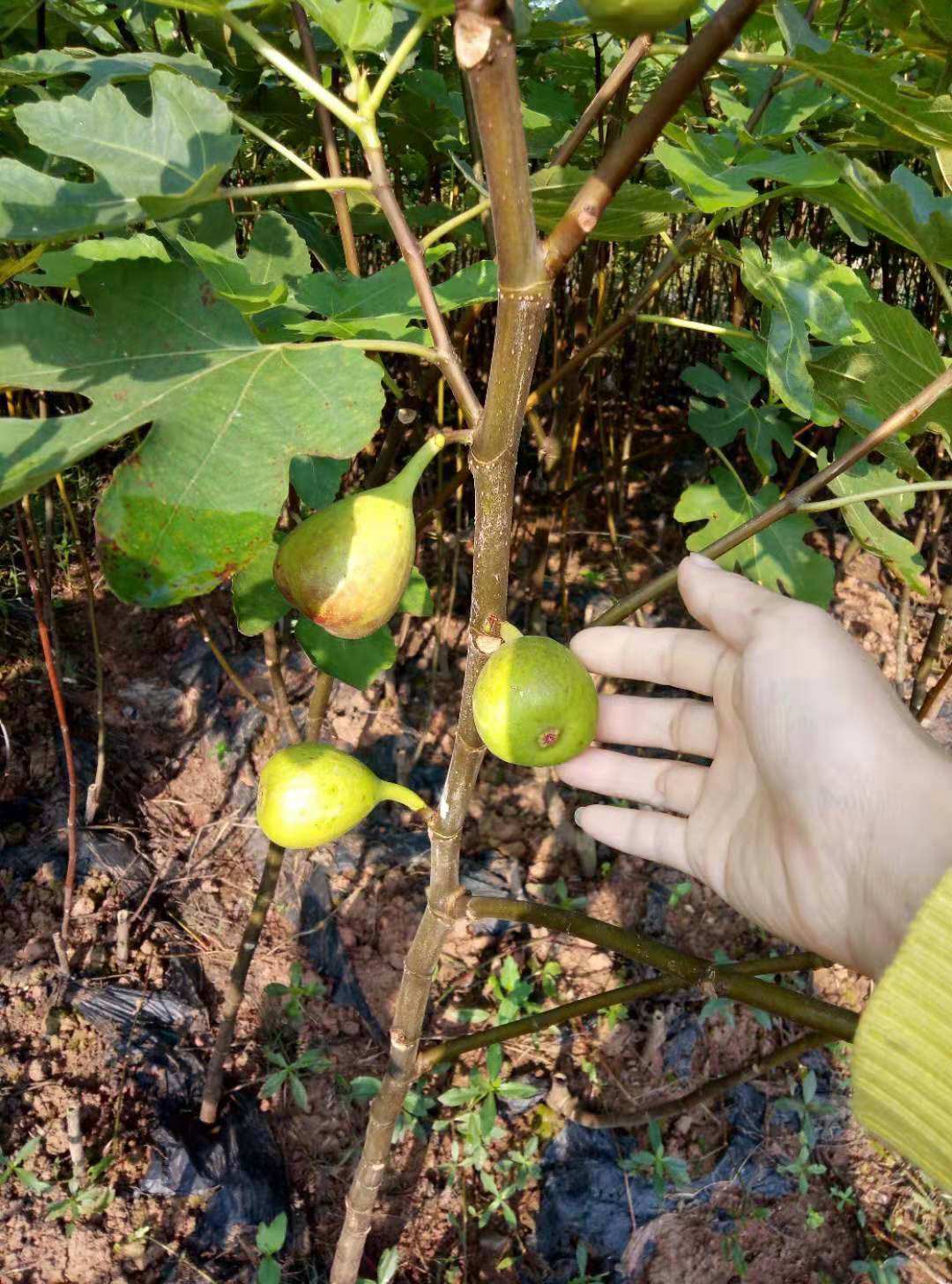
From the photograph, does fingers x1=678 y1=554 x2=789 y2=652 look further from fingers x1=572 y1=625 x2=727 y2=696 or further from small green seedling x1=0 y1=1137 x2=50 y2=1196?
small green seedling x1=0 y1=1137 x2=50 y2=1196

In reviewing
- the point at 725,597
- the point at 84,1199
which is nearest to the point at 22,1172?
the point at 84,1199

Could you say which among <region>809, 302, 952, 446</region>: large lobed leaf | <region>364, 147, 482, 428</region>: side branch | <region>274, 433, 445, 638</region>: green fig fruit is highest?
<region>364, 147, 482, 428</region>: side branch

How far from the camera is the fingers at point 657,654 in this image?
58.6 inches

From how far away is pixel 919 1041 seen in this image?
740mm

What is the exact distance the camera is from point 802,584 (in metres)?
1.94

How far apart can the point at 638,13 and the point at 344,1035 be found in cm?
233

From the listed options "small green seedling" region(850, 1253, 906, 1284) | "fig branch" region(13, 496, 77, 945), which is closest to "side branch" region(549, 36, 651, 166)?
"fig branch" region(13, 496, 77, 945)

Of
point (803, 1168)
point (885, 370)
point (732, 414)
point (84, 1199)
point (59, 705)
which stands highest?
point (885, 370)

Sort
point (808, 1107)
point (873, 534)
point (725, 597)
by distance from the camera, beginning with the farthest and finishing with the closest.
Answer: point (808, 1107), point (873, 534), point (725, 597)

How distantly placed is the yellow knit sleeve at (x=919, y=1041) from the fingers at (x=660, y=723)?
2.57ft

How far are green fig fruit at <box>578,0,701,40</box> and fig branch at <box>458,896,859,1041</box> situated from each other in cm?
88

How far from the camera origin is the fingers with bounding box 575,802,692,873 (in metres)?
1.50

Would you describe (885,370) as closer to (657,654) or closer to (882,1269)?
(657,654)

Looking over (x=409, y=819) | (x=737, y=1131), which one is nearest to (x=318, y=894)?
(x=409, y=819)
